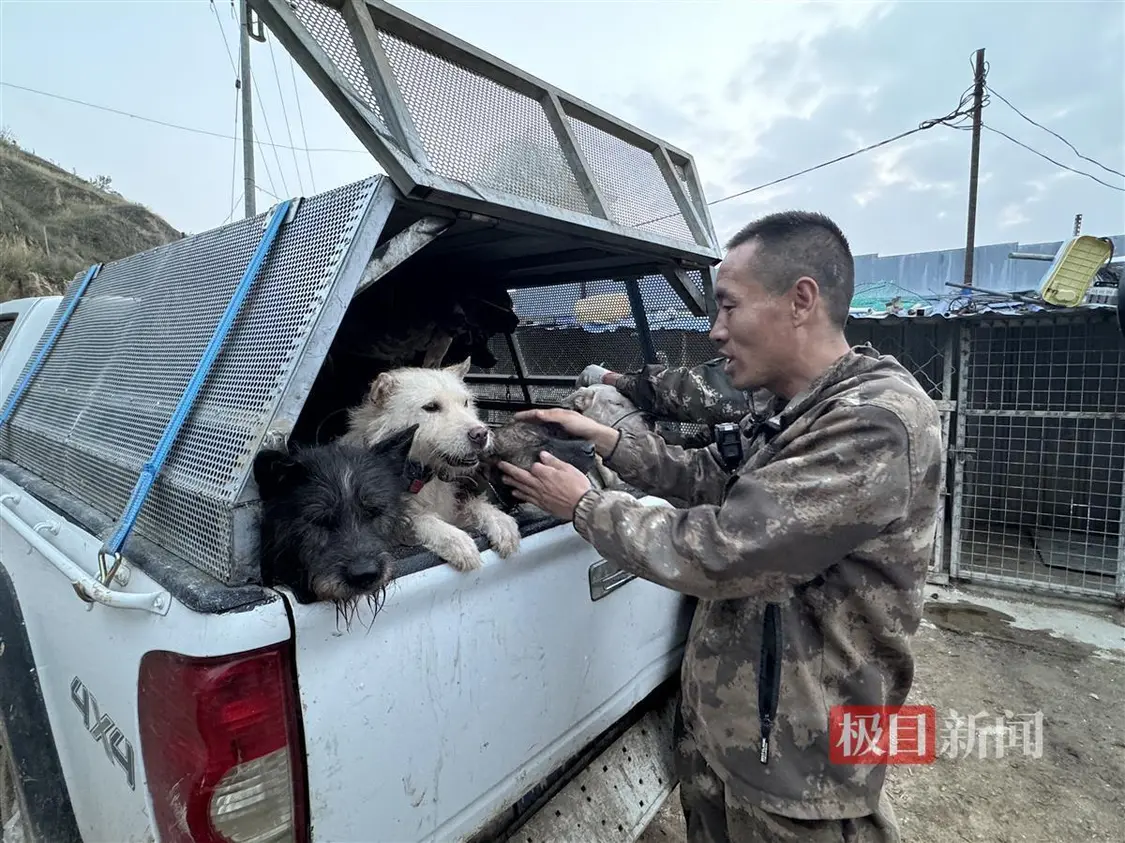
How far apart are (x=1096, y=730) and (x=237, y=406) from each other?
6330 mm

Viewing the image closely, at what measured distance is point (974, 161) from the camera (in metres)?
18.1

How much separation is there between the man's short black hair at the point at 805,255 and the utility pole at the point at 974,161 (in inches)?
741

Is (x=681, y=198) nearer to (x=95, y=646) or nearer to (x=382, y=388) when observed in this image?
(x=382, y=388)

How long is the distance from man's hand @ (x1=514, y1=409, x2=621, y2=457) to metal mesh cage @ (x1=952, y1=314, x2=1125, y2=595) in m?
6.91

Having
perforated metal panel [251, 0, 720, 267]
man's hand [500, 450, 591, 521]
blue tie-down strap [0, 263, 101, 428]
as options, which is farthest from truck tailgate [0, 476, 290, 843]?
blue tie-down strap [0, 263, 101, 428]

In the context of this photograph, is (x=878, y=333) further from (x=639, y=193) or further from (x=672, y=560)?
(x=672, y=560)

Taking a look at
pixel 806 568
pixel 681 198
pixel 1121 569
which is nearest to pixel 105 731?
pixel 806 568

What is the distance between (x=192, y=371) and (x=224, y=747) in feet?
3.89

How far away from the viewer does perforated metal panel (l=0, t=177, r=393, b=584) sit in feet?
5.33

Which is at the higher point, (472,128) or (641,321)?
(472,128)

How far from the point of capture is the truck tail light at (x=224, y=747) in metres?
1.34

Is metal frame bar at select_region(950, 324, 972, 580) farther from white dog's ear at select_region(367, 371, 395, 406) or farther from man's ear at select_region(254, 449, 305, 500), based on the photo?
man's ear at select_region(254, 449, 305, 500)

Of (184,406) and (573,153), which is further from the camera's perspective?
(573,153)

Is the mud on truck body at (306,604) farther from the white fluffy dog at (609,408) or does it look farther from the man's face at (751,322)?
the white fluffy dog at (609,408)
